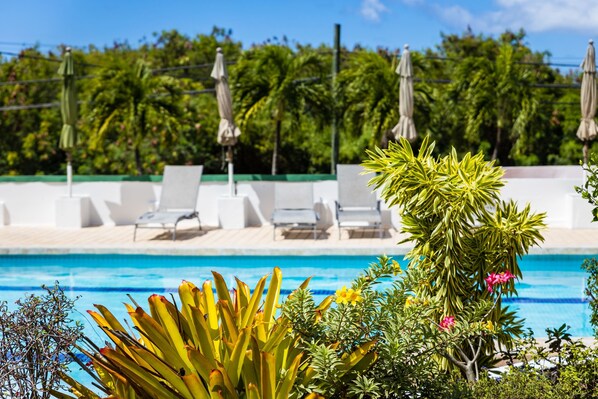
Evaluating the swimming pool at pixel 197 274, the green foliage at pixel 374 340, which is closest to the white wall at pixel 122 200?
the swimming pool at pixel 197 274

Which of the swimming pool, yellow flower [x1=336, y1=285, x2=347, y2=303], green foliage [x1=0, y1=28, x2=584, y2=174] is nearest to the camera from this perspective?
yellow flower [x1=336, y1=285, x2=347, y2=303]

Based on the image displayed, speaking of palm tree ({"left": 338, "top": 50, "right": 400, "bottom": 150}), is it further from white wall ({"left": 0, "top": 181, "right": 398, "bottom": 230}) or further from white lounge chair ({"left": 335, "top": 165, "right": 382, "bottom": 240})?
white lounge chair ({"left": 335, "top": 165, "right": 382, "bottom": 240})

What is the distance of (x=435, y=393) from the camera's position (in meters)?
3.36

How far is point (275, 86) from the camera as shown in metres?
13.3

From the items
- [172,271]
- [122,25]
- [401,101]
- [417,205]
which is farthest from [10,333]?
[122,25]

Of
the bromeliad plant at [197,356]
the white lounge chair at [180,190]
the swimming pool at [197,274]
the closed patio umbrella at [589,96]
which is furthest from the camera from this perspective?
the closed patio umbrella at [589,96]

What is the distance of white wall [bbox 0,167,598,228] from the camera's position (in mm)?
12203

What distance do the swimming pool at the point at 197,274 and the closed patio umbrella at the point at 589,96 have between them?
9.80 feet

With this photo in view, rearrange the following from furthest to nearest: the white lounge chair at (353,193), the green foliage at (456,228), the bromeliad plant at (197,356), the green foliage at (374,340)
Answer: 1. the white lounge chair at (353,193)
2. the green foliage at (456,228)
3. the green foliage at (374,340)
4. the bromeliad plant at (197,356)

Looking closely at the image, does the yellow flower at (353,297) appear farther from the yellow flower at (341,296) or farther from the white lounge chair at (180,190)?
the white lounge chair at (180,190)

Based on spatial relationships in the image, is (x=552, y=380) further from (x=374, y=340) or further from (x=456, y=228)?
(x=374, y=340)

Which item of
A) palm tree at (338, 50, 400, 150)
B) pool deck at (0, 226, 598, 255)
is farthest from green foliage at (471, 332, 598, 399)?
palm tree at (338, 50, 400, 150)

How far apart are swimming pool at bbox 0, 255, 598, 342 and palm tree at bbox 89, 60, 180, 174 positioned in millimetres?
3643

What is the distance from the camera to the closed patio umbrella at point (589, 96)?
12.1 m
